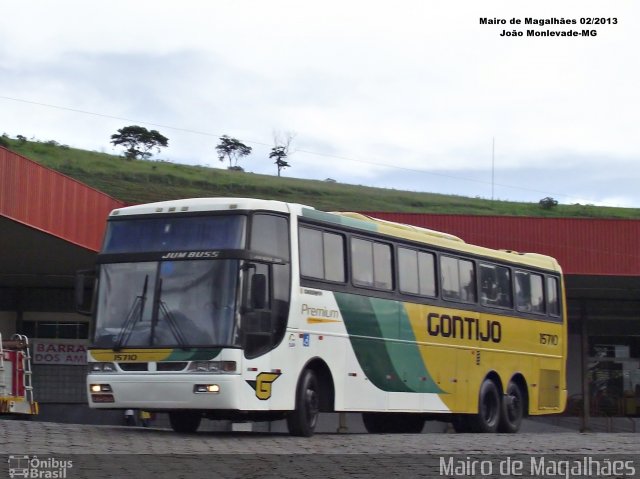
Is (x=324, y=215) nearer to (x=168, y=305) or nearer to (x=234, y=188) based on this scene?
(x=168, y=305)

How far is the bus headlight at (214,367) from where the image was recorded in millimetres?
15938

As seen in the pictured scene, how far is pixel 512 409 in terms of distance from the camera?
23.3 meters

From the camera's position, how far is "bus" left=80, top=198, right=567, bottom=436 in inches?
637

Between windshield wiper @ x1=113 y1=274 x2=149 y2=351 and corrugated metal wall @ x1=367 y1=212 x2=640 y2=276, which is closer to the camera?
windshield wiper @ x1=113 y1=274 x2=149 y2=351

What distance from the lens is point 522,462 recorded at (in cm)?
1273

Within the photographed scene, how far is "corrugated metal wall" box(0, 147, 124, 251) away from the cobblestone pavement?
8586 mm

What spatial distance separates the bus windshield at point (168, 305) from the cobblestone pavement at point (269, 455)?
4.11 feet

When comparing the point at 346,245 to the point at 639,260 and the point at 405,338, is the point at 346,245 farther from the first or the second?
the point at 639,260

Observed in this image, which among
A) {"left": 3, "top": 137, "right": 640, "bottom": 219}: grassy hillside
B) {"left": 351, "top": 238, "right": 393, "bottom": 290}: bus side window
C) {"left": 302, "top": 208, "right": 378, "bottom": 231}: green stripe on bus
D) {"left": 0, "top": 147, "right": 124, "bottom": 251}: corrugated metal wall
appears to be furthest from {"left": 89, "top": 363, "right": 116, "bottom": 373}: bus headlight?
{"left": 3, "top": 137, "right": 640, "bottom": 219}: grassy hillside

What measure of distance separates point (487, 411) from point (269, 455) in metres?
10.2

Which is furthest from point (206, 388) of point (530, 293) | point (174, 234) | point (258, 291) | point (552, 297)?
point (552, 297)

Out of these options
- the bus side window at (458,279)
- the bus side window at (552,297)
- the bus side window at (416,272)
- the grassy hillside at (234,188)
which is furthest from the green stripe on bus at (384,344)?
the grassy hillside at (234,188)

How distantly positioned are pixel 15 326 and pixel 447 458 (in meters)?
27.7

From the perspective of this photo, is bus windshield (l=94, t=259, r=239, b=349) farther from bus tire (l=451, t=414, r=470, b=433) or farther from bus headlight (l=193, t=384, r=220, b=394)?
bus tire (l=451, t=414, r=470, b=433)
